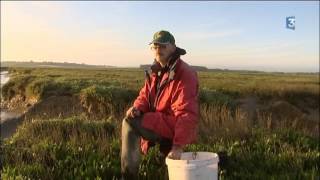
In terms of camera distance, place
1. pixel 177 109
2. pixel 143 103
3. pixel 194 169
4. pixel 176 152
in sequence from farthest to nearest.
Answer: pixel 143 103
pixel 177 109
pixel 176 152
pixel 194 169

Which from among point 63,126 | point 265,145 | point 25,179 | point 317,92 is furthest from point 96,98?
point 317,92

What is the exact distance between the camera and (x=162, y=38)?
633cm

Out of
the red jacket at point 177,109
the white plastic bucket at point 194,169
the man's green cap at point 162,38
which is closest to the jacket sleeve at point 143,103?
the red jacket at point 177,109

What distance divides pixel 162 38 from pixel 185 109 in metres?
0.82

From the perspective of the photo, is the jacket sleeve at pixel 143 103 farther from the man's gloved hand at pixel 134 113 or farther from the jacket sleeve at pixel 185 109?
the jacket sleeve at pixel 185 109

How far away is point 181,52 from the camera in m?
6.46

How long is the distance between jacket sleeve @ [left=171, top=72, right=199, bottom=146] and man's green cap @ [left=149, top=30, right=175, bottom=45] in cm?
42

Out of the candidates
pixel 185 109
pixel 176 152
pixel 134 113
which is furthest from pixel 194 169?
pixel 134 113

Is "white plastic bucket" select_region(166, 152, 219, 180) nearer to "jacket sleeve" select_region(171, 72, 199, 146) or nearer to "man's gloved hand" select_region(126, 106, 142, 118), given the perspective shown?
"jacket sleeve" select_region(171, 72, 199, 146)

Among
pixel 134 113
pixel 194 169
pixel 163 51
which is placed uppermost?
pixel 163 51

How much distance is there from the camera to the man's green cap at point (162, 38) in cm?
632

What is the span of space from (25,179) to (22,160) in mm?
1322

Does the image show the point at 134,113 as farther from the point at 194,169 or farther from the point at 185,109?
the point at 194,169

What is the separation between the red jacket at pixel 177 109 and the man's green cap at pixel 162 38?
0.82 ft
